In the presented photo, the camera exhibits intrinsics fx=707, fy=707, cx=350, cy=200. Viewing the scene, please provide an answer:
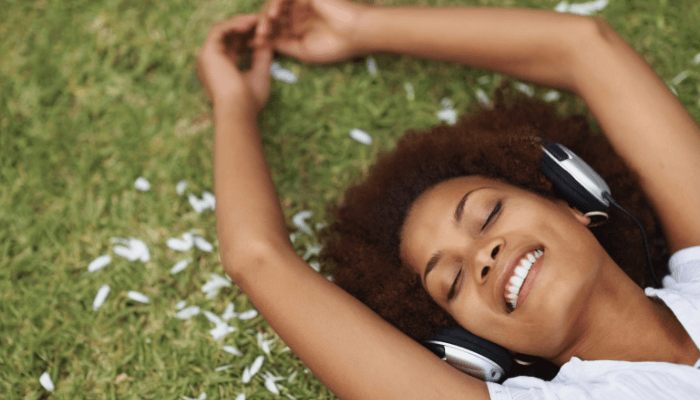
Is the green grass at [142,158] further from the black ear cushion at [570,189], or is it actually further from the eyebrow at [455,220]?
the black ear cushion at [570,189]

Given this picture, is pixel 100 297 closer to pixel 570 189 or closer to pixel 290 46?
pixel 290 46

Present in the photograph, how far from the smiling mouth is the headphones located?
18 centimetres

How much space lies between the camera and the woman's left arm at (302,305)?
8.03 ft

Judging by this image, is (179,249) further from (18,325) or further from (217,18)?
(217,18)

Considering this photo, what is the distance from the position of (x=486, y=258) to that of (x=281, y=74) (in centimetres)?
173

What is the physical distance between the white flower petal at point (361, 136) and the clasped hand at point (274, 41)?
15.3 inches

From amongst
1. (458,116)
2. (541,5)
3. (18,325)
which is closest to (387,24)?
(458,116)

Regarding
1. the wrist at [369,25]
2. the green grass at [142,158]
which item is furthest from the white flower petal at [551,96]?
the wrist at [369,25]

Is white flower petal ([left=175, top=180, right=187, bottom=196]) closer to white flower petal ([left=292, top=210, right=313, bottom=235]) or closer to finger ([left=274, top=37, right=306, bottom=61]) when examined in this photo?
white flower petal ([left=292, top=210, right=313, bottom=235])

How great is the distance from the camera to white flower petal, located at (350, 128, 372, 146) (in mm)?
3570

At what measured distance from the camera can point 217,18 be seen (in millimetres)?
3830

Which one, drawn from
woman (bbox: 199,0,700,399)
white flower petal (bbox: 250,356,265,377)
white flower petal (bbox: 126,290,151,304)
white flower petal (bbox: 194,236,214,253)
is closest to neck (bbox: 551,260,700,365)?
woman (bbox: 199,0,700,399)

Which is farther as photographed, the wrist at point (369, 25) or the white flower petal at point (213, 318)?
the wrist at point (369, 25)

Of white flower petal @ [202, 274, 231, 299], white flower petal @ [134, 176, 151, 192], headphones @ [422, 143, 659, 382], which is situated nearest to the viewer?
headphones @ [422, 143, 659, 382]
